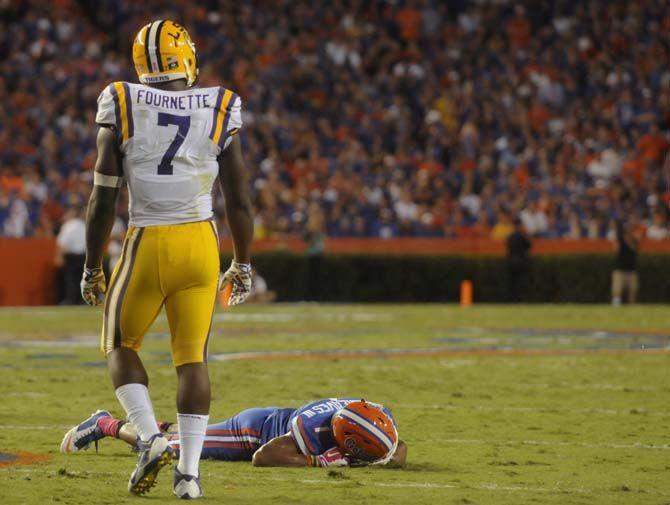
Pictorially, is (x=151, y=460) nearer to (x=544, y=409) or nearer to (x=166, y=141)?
(x=166, y=141)

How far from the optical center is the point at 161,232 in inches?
236

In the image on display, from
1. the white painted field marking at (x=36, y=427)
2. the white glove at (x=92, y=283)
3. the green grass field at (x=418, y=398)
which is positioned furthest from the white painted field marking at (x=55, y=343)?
the white glove at (x=92, y=283)

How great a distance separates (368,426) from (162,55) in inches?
75.6

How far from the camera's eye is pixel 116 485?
6246mm

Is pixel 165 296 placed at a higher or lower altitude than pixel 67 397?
higher

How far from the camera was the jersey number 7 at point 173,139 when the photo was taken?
598cm

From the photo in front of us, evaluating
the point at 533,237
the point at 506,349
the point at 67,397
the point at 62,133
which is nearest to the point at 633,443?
the point at 67,397

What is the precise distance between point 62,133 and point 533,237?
8.15 metres

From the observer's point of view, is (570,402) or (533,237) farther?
(533,237)

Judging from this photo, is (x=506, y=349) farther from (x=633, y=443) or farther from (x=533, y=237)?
(x=533, y=237)

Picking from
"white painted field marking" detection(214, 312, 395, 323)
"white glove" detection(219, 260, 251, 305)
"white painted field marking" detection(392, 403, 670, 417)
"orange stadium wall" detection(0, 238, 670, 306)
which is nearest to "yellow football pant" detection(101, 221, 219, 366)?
"white glove" detection(219, 260, 251, 305)

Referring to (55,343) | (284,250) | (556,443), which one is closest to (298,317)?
(284,250)

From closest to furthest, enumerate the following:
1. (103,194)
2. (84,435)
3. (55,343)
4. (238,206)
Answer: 1. (103,194)
2. (238,206)
3. (84,435)
4. (55,343)

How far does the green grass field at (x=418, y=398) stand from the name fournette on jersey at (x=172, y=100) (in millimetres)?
1589
